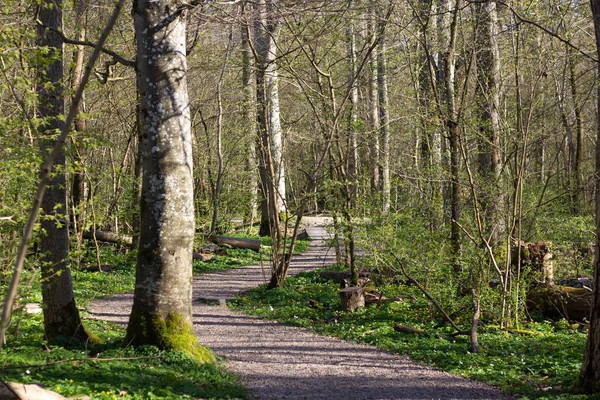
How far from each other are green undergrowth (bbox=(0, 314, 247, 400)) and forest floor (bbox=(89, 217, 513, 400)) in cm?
59

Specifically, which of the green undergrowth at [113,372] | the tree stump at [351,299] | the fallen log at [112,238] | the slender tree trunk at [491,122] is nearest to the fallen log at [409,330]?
the tree stump at [351,299]

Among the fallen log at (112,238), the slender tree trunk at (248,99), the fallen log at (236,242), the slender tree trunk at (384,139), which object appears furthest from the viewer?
the fallen log at (236,242)

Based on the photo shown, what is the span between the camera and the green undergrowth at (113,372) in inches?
224

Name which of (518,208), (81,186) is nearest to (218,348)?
(518,208)

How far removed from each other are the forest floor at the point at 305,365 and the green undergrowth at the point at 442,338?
344 millimetres

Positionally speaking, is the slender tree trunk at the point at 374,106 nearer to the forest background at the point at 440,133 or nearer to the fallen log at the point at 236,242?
the forest background at the point at 440,133

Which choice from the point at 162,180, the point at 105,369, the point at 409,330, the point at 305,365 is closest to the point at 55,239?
the point at 162,180

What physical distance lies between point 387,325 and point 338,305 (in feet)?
6.79

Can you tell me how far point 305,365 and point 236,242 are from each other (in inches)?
542

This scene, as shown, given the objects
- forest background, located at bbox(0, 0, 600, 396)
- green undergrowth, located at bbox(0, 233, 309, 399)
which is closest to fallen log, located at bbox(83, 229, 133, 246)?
forest background, located at bbox(0, 0, 600, 396)

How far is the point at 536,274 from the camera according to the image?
11.1 metres

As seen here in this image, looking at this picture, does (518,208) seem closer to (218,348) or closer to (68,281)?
(218,348)

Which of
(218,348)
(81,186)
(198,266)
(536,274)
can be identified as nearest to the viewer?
(218,348)

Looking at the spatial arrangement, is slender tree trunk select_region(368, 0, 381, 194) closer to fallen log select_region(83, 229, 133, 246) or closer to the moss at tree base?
the moss at tree base
